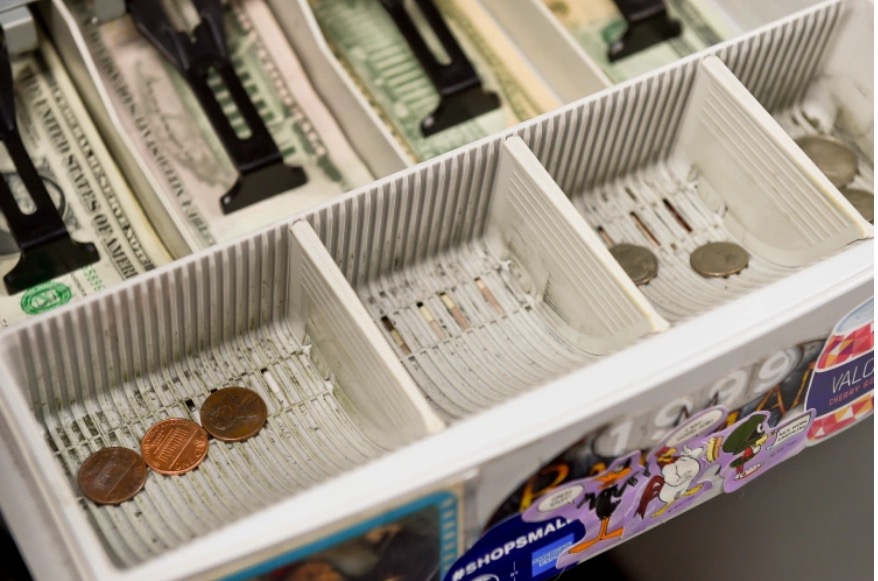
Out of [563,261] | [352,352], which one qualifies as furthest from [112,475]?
[563,261]

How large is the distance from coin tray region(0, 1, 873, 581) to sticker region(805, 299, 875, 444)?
0.25ft

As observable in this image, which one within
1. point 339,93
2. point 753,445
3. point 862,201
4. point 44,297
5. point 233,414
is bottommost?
point 753,445

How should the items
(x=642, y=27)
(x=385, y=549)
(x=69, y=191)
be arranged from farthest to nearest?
(x=642, y=27), (x=69, y=191), (x=385, y=549)

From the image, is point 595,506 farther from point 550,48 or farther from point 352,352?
point 550,48

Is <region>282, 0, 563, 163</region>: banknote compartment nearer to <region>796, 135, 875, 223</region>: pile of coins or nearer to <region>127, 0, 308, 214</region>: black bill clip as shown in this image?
<region>127, 0, 308, 214</region>: black bill clip

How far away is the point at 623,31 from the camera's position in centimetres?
209

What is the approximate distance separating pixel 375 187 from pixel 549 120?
253 mm

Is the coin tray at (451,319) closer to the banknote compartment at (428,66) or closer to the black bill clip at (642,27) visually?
the banknote compartment at (428,66)

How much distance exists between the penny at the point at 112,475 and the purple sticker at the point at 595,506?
461mm

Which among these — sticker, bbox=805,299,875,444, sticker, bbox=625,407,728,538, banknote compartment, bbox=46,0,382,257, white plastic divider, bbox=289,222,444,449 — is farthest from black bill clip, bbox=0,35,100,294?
sticker, bbox=805,299,875,444

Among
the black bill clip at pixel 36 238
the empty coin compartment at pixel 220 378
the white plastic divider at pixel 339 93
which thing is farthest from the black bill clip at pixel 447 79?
the black bill clip at pixel 36 238

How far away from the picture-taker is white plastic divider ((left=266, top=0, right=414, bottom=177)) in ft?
5.95

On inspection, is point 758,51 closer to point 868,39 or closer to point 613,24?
point 868,39

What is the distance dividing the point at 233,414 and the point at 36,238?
1.21 feet
